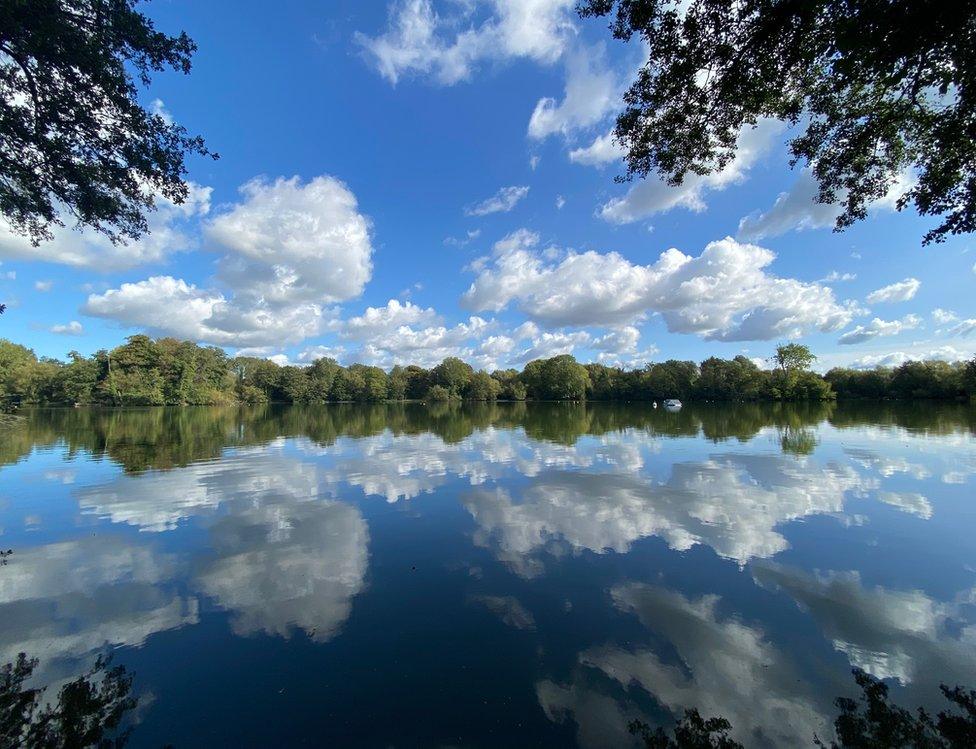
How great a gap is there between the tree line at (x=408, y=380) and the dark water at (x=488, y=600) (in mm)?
91258

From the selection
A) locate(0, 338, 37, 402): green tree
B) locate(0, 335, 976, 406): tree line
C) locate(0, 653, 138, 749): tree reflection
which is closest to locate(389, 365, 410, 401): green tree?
locate(0, 335, 976, 406): tree line

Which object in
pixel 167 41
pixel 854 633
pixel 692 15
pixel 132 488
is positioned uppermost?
pixel 167 41

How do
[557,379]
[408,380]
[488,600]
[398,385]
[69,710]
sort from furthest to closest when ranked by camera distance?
[408,380], [398,385], [557,379], [488,600], [69,710]

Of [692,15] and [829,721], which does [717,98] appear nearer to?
[692,15]

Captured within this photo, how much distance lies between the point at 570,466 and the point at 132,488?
16919 mm

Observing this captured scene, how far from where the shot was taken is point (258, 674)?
5.50 meters

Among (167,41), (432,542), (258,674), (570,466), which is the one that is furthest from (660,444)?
(167,41)

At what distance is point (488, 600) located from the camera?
747 centimetres

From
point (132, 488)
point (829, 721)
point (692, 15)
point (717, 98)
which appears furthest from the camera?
point (132, 488)

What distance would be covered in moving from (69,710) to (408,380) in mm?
146240

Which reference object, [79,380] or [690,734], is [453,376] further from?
[690,734]

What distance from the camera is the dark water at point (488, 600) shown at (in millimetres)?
4965

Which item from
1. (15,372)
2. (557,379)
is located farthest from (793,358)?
(15,372)

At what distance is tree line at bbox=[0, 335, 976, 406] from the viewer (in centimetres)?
8725
